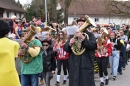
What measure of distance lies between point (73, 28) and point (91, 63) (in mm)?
839

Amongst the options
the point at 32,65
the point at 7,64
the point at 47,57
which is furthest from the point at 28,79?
the point at 7,64

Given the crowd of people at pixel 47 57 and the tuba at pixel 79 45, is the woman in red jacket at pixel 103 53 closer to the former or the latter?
the crowd of people at pixel 47 57

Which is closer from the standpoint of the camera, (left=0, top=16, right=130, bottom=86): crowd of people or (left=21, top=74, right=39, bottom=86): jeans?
(left=0, top=16, right=130, bottom=86): crowd of people

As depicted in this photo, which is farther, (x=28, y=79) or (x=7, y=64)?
(x=28, y=79)

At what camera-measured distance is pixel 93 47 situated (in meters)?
6.10

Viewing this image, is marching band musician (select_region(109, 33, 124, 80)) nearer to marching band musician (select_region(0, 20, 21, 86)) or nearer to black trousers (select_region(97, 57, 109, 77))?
black trousers (select_region(97, 57, 109, 77))

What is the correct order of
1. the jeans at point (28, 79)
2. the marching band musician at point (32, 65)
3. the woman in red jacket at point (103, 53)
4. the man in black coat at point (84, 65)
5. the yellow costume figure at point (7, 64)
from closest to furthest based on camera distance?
the yellow costume figure at point (7, 64), the man in black coat at point (84, 65), the marching band musician at point (32, 65), the jeans at point (28, 79), the woman in red jacket at point (103, 53)

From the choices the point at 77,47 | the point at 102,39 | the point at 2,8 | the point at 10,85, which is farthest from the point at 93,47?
the point at 2,8

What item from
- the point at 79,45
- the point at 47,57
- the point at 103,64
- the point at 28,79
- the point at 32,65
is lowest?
the point at 28,79

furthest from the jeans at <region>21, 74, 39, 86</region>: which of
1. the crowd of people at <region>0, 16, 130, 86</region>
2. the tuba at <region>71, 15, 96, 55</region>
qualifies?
the tuba at <region>71, 15, 96, 55</region>

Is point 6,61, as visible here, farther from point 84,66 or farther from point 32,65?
point 32,65

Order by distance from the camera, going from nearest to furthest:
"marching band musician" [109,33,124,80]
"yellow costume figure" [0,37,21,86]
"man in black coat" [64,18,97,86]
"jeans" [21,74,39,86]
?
"yellow costume figure" [0,37,21,86] → "man in black coat" [64,18,97,86] → "jeans" [21,74,39,86] → "marching band musician" [109,33,124,80]

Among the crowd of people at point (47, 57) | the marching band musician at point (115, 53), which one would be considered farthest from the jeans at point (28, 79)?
the marching band musician at point (115, 53)

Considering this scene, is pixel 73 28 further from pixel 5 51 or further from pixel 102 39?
pixel 102 39
